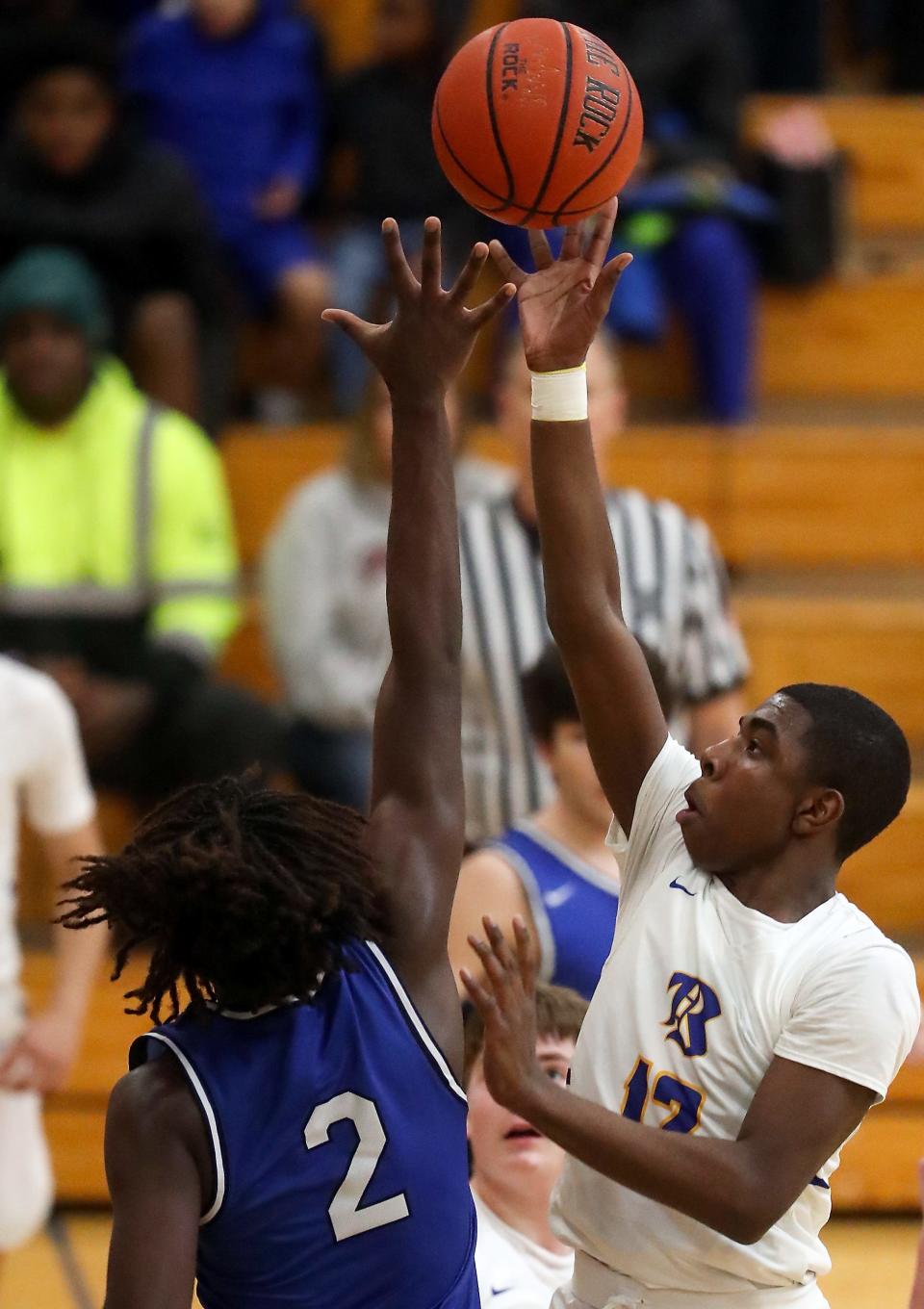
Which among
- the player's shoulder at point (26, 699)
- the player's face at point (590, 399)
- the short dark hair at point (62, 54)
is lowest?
the player's shoulder at point (26, 699)

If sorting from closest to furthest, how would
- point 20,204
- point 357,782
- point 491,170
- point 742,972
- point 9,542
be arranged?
point 742,972, point 491,170, point 357,782, point 9,542, point 20,204

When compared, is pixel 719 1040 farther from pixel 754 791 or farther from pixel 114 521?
pixel 114 521

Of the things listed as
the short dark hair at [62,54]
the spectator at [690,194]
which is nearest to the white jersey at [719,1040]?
the spectator at [690,194]

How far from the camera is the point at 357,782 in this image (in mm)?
4934

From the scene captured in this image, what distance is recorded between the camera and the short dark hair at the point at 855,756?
2146 mm

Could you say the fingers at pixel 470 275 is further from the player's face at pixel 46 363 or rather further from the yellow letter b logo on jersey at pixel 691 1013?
the player's face at pixel 46 363

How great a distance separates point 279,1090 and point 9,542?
141 inches

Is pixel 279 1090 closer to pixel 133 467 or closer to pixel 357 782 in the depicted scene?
pixel 357 782

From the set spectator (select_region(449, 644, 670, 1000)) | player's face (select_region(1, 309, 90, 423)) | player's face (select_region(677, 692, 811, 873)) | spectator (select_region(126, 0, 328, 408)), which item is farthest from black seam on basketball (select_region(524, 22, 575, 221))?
spectator (select_region(126, 0, 328, 408))

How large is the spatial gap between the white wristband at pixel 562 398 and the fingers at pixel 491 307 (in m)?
0.16

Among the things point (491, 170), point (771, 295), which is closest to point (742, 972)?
point (491, 170)

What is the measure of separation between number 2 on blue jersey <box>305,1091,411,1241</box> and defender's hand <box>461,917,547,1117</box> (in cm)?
13

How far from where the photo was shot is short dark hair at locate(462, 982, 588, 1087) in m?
2.84

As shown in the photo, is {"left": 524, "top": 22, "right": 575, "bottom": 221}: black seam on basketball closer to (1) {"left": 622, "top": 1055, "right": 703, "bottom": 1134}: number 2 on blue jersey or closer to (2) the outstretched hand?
(2) the outstretched hand
